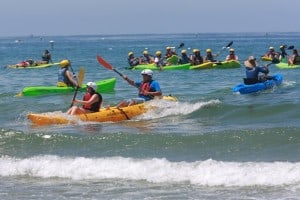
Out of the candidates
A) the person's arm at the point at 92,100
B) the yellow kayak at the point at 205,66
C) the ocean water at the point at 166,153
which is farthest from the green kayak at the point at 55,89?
the yellow kayak at the point at 205,66

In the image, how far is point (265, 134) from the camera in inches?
463

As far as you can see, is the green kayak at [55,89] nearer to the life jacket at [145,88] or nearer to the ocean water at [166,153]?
the ocean water at [166,153]

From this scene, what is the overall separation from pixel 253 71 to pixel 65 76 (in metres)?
5.56

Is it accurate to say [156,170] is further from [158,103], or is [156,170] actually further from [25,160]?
[158,103]

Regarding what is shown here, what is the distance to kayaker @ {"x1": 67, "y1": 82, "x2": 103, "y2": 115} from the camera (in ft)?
44.3

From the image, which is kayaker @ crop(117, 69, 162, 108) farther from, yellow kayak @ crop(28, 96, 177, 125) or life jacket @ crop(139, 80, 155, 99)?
yellow kayak @ crop(28, 96, 177, 125)

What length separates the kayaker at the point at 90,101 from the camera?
13.5 m

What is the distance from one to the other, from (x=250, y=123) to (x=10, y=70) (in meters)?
22.1

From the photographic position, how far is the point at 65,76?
63.0ft

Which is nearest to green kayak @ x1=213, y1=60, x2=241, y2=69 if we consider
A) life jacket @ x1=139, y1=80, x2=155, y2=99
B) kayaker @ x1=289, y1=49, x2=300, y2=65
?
kayaker @ x1=289, y1=49, x2=300, y2=65

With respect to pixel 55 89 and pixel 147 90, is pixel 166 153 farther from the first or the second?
pixel 55 89

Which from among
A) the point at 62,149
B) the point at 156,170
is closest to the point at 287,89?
the point at 62,149

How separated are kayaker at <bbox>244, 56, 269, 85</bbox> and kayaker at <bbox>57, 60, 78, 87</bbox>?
197 inches

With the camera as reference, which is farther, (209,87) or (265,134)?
(209,87)
